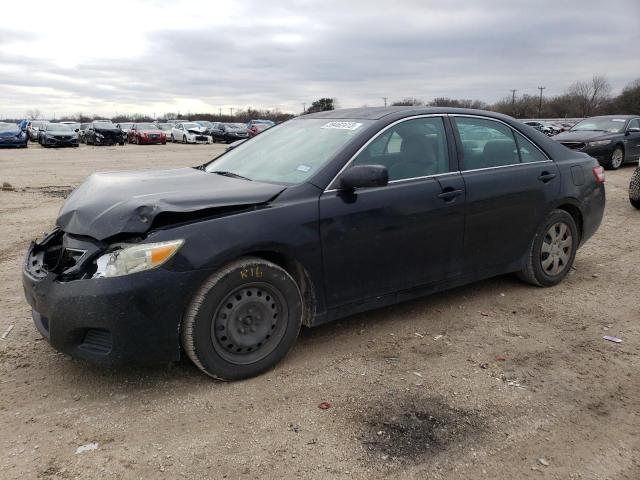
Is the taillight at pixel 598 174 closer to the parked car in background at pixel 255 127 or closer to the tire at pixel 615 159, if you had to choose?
the tire at pixel 615 159

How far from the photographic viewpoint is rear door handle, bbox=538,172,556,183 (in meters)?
4.76

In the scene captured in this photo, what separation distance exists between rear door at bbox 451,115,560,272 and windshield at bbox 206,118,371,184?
1.03 metres

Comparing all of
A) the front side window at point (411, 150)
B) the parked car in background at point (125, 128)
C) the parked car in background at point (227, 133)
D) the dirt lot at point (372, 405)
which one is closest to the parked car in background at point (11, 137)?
the parked car in background at point (125, 128)

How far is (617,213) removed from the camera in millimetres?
8922

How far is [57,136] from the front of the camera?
3019 cm

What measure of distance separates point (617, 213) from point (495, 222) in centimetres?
569

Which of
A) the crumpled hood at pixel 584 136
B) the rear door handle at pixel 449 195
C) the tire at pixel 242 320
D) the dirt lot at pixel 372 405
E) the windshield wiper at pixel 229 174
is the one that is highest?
the crumpled hood at pixel 584 136

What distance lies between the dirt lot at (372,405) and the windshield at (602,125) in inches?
524

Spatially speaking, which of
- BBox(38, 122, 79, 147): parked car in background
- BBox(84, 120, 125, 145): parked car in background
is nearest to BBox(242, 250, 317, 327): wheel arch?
BBox(38, 122, 79, 147): parked car in background

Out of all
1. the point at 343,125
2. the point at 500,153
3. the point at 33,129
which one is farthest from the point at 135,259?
the point at 33,129

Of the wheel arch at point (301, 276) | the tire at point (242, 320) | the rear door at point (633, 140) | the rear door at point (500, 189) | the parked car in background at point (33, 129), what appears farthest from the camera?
the parked car in background at point (33, 129)

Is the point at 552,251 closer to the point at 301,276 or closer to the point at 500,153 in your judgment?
the point at 500,153

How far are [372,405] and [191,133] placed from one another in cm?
3569

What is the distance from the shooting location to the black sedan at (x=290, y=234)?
9.96ft
